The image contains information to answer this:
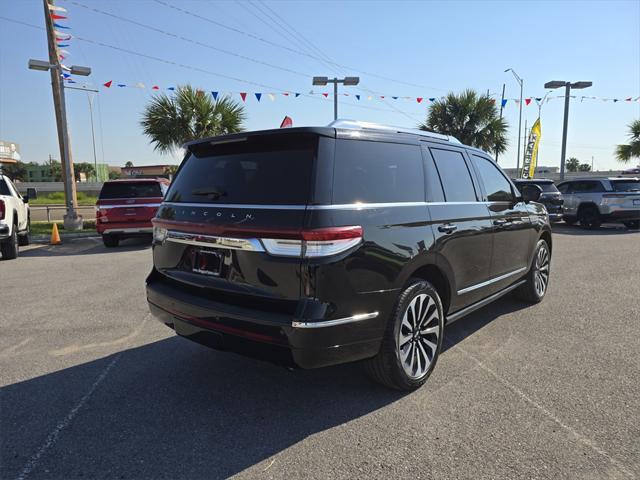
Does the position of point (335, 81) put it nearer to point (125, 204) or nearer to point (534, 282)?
point (125, 204)

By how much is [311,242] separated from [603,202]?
49.9ft

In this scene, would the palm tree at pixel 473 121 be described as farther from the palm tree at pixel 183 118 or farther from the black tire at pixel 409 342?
the black tire at pixel 409 342

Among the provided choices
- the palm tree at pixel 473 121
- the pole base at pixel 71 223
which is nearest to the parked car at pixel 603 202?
the palm tree at pixel 473 121

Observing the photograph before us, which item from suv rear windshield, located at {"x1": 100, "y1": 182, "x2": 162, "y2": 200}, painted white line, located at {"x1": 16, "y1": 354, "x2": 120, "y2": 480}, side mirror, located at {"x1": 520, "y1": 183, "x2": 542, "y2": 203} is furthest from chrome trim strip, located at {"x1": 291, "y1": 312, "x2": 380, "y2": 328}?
suv rear windshield, located at {"x1": 100, "y1": 182, "x2": 162, "y2": 200}

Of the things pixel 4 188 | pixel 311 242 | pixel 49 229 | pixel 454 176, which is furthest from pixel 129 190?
pixel 311 242

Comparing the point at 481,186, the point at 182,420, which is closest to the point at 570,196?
the point at 481,186

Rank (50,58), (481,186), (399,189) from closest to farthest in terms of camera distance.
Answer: (399,189) < (481,186) < (50,58)

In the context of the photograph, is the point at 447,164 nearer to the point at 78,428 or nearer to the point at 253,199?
the point at 253,199

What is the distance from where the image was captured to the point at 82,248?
37.2 feet

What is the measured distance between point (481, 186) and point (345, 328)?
7.95ft

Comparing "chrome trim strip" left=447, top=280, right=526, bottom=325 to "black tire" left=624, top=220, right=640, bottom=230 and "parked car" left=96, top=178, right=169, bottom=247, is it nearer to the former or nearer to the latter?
"parked car" left=96, top=178, right=169, bottom=247

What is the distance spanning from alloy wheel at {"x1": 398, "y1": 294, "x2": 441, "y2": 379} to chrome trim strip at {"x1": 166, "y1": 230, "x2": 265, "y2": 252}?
46.2 inches

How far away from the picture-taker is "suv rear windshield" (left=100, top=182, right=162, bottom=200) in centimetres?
1099

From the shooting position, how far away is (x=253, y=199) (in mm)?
2887
